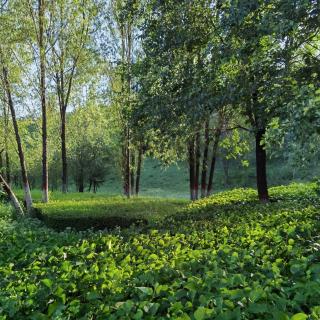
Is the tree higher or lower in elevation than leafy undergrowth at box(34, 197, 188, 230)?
higher

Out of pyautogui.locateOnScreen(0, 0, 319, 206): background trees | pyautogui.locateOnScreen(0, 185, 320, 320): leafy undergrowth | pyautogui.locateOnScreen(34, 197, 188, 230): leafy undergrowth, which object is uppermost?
pyautogui.locateOnScreen(0, 0, 319, 206): background trees

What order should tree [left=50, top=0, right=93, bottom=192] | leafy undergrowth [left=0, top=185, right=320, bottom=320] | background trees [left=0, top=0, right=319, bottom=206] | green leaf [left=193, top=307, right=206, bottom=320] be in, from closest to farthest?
green leaf [left=193, top=307, right=206, bottom=320], leafy undergrowth [left=0, top=185, right=320, bottom=320], background trees [left=0, top=0, right=319, bottom=206], tree [left=50, top=0, right=93, bottom=192]

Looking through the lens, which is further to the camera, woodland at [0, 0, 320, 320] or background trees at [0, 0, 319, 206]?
background trees at [0, 0, 319, 206]

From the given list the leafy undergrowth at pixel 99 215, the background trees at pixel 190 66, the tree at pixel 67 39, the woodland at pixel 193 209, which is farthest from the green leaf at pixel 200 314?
the tree at pixel 67 39

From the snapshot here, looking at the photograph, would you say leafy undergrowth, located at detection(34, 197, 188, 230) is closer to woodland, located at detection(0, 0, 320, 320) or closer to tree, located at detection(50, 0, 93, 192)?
woodland, located at detection(0, 0, 320, 320)

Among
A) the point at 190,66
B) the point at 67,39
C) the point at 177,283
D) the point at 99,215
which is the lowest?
the point at 99,215

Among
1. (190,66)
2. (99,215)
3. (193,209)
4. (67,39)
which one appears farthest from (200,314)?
(67,39)

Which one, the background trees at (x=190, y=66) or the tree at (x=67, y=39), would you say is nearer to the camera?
the background trees at (x=190, y=66)

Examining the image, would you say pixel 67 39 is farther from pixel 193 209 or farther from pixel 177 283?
pixel 177 283

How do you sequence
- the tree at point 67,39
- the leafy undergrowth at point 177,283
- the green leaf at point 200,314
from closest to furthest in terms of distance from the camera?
the green leaf at point 200,314, the leafy undergrowth at point 177,283, the tree at point 67,39

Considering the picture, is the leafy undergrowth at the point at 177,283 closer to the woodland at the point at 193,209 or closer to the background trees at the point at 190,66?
the woodland at the point at 193,209

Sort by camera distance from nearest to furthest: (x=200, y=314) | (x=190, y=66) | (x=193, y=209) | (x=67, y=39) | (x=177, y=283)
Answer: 1. (x=200, y=314)
2. (x=177, y=283)
3. (x=190, y=66)
4. (x=193, y=209)
5. (x=67, y=39)

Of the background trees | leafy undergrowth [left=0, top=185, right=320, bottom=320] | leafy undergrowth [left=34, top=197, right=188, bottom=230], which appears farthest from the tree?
leafy undergrowth [left=0, top=185, right=320, bottom=320]

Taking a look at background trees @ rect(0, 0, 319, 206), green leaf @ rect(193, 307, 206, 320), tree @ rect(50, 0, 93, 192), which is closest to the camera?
green leaf @ rect(193, 307, 206, 320)
